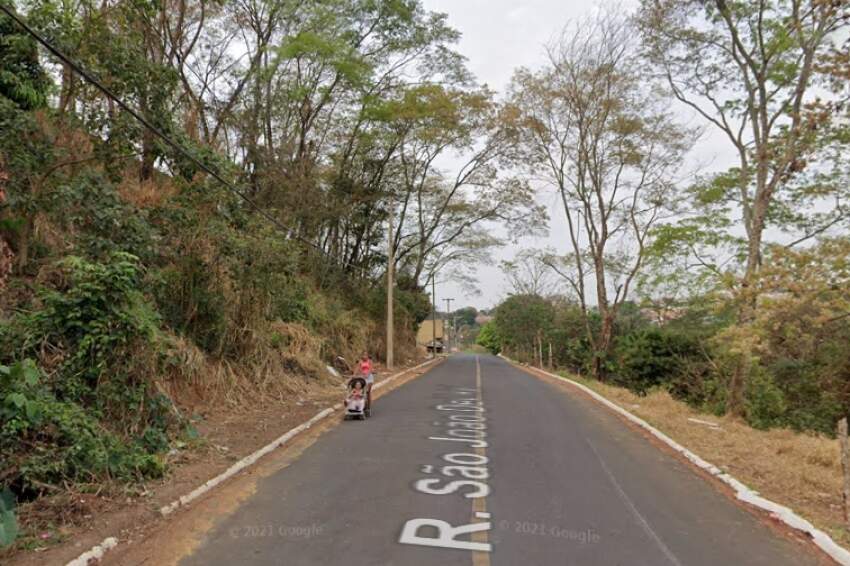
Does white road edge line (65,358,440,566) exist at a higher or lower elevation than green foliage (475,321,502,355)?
lower

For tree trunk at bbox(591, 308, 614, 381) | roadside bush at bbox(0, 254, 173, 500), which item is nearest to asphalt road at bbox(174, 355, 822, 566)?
roadside bush at bbox(0, 254, 173, 500)

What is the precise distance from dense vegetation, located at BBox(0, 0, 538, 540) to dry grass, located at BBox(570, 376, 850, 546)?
7.51 meters

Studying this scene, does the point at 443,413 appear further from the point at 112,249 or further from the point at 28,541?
the point at 28,541

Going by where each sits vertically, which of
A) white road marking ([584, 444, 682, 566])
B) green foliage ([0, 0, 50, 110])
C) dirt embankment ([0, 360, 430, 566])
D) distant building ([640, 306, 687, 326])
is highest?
green foliage ([0, 0, 50, 110])

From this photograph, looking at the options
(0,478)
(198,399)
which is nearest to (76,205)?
(198,399)

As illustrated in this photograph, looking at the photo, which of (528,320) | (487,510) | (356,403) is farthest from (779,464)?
(528,320)

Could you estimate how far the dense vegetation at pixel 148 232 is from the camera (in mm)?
6652

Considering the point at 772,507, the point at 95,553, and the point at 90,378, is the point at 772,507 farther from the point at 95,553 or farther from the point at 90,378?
the point at 90,378

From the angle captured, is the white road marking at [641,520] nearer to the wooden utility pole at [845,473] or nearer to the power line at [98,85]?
the wooden utility pole at [845,473]

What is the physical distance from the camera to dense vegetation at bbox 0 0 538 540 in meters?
6.65

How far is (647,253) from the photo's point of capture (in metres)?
27.1

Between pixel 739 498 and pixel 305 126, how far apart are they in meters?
21.9

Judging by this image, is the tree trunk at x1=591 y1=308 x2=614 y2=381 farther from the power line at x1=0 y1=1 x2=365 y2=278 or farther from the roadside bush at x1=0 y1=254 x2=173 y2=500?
the roadside bush at x1=0 y1=254 x2=173 y2=500

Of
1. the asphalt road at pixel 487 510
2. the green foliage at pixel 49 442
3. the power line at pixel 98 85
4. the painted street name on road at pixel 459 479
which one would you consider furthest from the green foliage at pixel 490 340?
the green foliage at pixel 49 442
